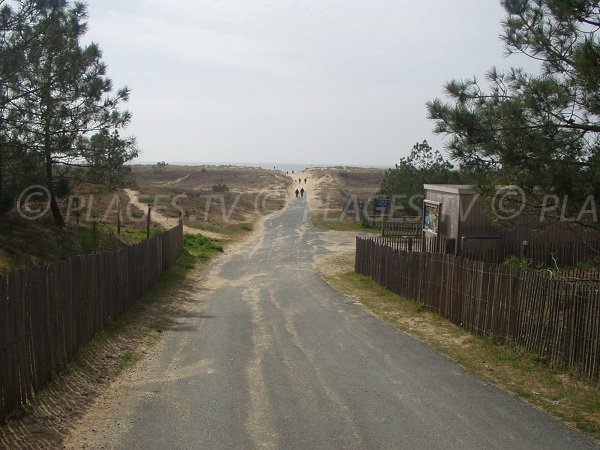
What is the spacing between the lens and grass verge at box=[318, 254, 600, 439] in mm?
7930

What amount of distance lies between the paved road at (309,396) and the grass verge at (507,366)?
33cm

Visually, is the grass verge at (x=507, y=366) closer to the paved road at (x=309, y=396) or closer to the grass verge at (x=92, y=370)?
the paved road at (x=309, y=396)

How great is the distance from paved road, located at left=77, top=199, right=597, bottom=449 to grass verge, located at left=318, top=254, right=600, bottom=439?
13.1 inches

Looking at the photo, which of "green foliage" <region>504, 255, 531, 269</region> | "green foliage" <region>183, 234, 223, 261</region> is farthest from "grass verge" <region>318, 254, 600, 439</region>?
"green foliage" <region>183, 234, 223, 261</region>

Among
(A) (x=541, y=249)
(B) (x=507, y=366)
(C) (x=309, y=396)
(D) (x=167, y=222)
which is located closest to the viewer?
(C) (x=309, y=396)

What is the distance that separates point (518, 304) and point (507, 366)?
1295 millimetres

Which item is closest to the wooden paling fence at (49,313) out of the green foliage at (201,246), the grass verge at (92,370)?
the grass verge at (92,370)

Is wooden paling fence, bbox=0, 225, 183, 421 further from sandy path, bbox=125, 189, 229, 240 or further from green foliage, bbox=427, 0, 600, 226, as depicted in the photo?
sandy path, bbox=125, 189, 229, 240

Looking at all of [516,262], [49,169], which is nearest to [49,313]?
[516,262]

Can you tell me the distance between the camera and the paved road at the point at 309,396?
664cm

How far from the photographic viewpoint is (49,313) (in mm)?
8508

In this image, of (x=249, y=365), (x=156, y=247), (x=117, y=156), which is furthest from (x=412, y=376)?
(x=117, y=156)

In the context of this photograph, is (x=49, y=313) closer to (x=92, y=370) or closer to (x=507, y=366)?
(x=92, y=370)

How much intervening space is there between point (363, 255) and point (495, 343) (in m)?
11.4
